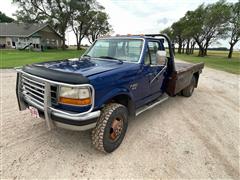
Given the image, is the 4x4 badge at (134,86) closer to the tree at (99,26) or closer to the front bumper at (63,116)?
the front bumper at (63,116)

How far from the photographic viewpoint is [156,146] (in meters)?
3.05

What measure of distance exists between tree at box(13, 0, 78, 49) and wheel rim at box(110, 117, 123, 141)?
3490 cm

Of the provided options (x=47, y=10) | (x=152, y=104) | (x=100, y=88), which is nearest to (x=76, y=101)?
(x=100, y=88)

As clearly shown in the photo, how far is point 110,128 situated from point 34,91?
140 centimetres

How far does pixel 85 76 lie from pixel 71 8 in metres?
36.2

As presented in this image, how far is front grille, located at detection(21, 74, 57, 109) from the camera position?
2487 millimetres

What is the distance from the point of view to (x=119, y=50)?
3781 millimetres

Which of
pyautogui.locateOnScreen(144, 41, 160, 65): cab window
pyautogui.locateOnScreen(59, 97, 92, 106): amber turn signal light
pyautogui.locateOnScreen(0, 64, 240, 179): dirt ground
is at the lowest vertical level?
pyautogui.locateOnScreen(0, 64, 240, 179): dirt ground

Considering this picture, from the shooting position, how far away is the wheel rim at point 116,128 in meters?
2.85

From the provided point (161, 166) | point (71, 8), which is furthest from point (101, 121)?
point (71, 8)

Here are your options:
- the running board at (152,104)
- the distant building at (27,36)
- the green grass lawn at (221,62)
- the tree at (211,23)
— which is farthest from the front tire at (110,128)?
the distant building at (27,36)

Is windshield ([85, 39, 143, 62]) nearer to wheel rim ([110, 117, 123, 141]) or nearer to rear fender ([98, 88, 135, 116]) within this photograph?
rear fender ([98, 88, 135, 116])

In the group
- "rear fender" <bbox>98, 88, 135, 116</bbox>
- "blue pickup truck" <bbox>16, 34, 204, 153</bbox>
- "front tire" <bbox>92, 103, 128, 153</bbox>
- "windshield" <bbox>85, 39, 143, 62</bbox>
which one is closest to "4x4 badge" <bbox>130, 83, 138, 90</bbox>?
"blue pickup truck" <bbox>16, 34, 204, 153</bbox>

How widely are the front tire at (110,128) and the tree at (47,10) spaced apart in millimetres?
34884
